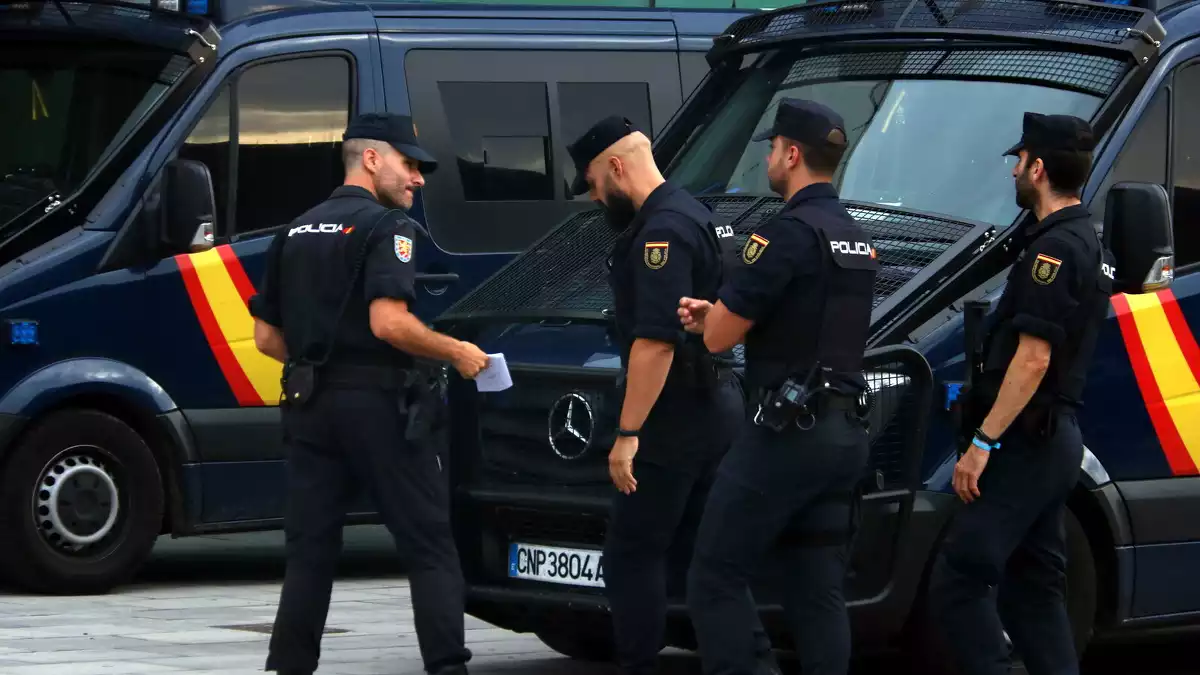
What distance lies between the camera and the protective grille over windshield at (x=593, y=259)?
316 inches

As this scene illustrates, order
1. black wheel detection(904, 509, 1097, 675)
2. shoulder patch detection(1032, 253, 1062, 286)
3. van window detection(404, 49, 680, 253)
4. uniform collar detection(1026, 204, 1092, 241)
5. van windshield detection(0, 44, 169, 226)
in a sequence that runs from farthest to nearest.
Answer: van window detection(404, 49, 680, 253) < van windshield detection(0, 44, 169, 226) < black wheel detection(904, 509, 1097, 675) < uniform collar detection(1026, 204, 1092, 241) < shoulder patch detection(1032, 253, 1062, 286)

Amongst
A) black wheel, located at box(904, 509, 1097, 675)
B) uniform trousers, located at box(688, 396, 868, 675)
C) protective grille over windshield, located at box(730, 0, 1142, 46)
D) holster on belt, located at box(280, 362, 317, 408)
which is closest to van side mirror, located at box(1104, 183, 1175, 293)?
black wheel, located at box(904, 509, 1097, 675)

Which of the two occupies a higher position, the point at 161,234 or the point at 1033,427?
the point at 161,234

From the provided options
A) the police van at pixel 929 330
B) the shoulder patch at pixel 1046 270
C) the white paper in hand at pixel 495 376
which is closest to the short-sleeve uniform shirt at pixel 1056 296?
the shoulder patch at pixel 1046 270

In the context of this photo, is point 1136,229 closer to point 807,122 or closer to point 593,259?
point 807,122

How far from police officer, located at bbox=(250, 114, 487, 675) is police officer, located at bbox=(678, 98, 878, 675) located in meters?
0.89

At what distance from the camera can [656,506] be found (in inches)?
285

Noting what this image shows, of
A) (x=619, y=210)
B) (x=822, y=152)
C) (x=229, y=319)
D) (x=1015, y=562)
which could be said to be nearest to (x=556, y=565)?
(x=619, y=210)

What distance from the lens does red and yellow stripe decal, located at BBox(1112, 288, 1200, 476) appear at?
8.05 m

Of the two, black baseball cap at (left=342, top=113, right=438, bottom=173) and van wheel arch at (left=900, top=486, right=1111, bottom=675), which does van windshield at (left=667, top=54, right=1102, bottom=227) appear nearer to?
van wheel arch at (left=900, top=486, right=1111, bottom=675)

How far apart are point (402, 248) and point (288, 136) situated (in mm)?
3902

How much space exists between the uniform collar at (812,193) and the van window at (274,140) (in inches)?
180

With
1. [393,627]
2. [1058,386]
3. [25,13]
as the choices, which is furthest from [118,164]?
[1058,386]

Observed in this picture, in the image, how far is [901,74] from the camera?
28.9ft
